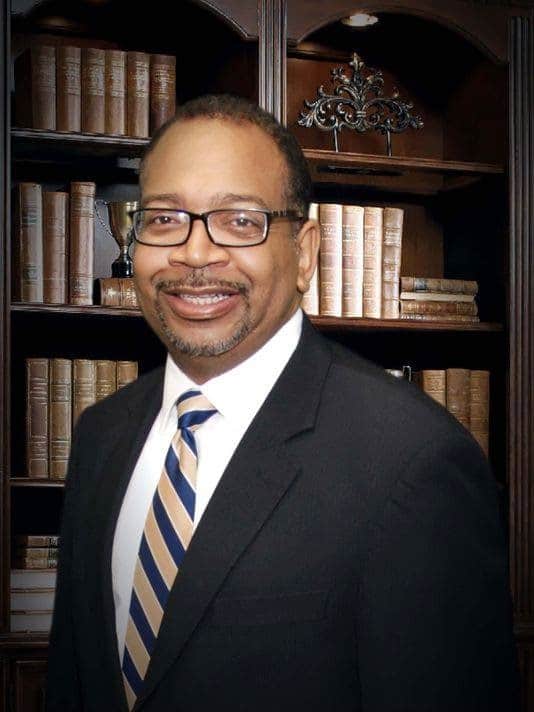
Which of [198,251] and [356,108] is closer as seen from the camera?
[198,251]

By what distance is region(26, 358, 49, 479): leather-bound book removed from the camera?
8.95 feet

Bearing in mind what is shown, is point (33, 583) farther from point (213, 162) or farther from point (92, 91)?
point (213, 162)

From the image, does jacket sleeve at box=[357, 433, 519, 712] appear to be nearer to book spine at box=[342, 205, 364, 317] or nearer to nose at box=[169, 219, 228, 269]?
nose at box=[169, 219, 228, 269]

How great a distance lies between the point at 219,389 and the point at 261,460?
0.16 m

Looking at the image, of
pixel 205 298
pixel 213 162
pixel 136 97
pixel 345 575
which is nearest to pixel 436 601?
pixel 345 575

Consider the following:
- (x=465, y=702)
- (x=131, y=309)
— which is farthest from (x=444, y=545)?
(x=131, y=309)

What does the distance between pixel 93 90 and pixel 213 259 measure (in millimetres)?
1426

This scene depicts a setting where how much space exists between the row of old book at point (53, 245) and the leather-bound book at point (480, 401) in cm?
114

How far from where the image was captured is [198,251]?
57.3 inches

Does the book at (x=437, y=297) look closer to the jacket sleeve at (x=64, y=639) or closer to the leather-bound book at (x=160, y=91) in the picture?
the leather-bound book at (x=160, y=91)

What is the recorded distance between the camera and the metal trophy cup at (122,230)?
2836 millimetres

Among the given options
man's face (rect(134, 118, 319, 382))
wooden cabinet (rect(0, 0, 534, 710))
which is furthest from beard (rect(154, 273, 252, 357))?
wooden cabinet (rect(0, 0, 534, 710))

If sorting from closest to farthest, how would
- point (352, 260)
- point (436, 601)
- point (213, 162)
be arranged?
point (436, 601)
point (213, 162)
point (352, 260)

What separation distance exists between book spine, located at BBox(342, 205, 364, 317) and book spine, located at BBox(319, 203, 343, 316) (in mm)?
21
